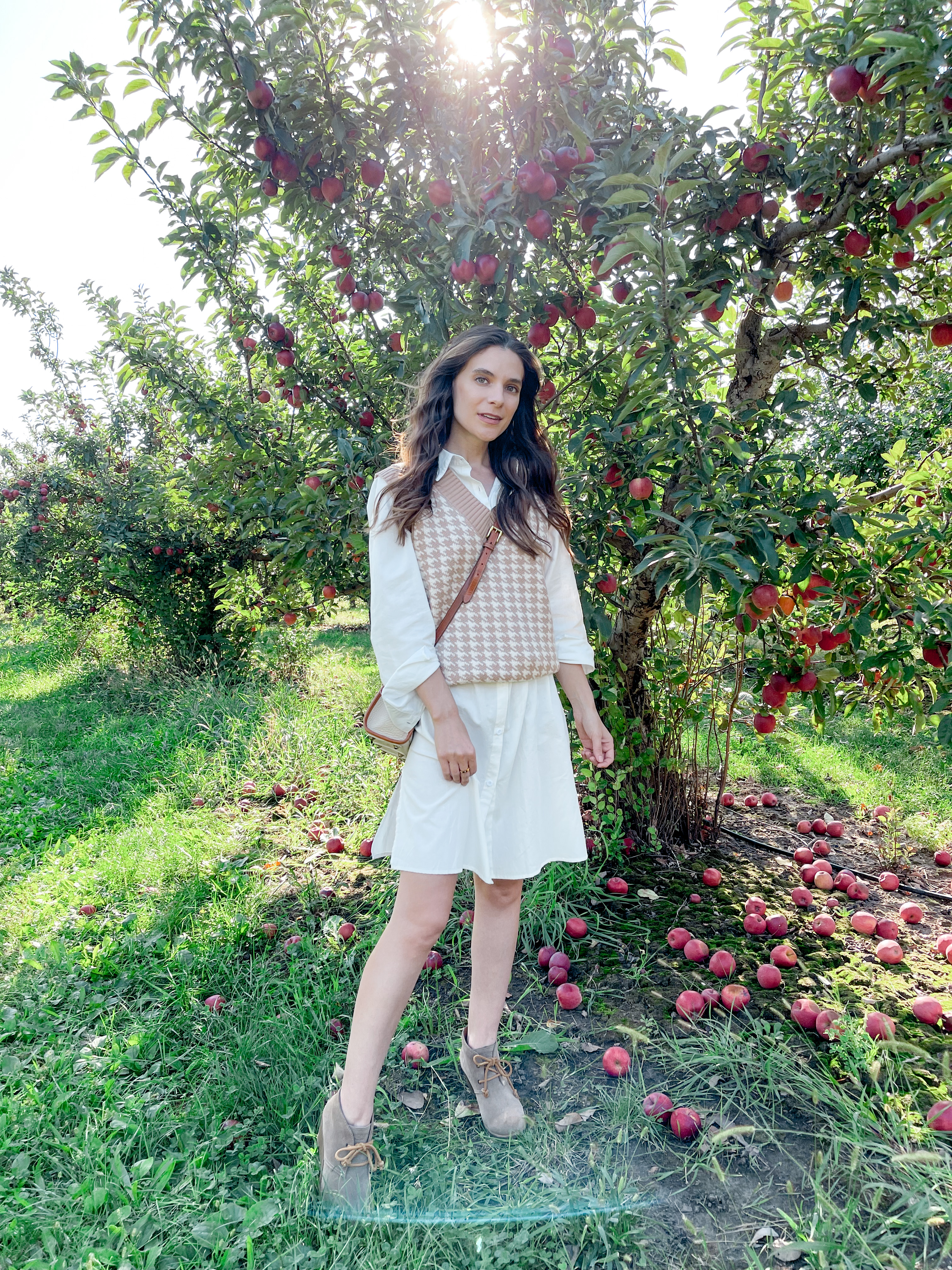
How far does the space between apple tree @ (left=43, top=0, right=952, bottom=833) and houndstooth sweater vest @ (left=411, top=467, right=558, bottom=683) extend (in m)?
0.44

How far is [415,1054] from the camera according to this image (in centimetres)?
183

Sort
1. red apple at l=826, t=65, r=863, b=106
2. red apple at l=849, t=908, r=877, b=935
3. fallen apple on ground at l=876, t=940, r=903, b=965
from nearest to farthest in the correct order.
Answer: red apple at l=826, t=65, r=863, b=106 < fallen apple on ground at l=876, t=940, r=903, b=965 < red apple at l=849, t=908, r=877, b=935

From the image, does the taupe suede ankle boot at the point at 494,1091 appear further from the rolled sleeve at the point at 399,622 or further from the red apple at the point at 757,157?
the red apple at the point at 757,157

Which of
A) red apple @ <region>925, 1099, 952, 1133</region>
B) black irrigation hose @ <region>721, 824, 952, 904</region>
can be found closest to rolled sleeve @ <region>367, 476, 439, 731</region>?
red apple @ <region>925, 1099, 952, 1133</region>

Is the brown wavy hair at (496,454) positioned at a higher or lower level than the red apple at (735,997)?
higher

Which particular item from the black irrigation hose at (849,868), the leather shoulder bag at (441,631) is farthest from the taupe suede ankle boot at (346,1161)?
the black irrigation hose at (849,868)

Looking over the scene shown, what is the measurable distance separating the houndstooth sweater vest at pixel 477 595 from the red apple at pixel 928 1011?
50.5 inches

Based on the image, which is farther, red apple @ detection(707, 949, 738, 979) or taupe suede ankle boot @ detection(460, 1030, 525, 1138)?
red apple @ detection(707, 949, 738, 979)

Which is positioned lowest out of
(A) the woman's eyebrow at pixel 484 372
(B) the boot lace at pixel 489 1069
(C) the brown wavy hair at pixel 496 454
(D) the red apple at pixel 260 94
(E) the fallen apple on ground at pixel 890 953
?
(E) the fallen apple on ground at pixel 890 953

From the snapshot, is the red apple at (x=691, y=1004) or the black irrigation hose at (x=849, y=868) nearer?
the red apple at (x=691, y=1004)

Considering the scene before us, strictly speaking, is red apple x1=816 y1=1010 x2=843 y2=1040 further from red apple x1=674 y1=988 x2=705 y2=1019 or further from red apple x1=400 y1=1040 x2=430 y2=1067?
red apple x1=400 y1=1040 x2=430 y2=1067

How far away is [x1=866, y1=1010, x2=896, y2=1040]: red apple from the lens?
170 centimetres

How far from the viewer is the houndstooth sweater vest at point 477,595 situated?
1462 millimetres

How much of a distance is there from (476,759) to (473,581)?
0.35 meters
